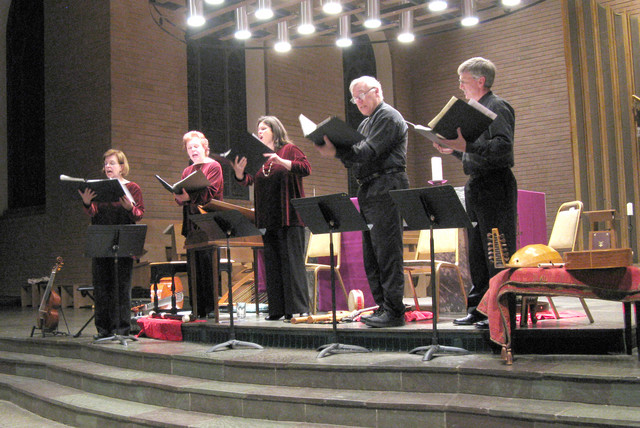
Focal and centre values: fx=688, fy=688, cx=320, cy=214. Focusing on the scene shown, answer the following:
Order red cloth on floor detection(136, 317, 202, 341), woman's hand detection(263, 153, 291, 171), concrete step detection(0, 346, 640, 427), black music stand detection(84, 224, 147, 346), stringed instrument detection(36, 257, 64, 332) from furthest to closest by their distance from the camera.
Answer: stringed instrument detection(36, 257, 64, 332), red cloth on floor detection(136, 317, 202, 341), black music stand detection(84, 224, 147, 346), woman's hand detection(263, 153, 291, 171), concrete step detection(0, 346, 640, 427)

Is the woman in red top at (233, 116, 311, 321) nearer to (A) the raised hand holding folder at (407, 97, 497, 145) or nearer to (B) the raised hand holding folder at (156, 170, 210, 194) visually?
(B) the raised hand holding folder at (156, 170, 210, 194)

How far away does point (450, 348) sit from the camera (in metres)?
4.02

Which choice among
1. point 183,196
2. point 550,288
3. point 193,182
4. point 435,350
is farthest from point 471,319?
point 183,196

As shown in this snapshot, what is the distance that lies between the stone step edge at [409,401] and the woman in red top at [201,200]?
1254mm

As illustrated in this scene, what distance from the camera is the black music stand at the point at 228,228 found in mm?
4809

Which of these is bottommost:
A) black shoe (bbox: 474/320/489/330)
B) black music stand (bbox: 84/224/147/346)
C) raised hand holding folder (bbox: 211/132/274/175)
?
black shoe (bbox: 474/320/489/330)

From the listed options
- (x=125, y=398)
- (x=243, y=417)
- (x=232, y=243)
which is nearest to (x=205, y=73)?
(x=232, y=243)

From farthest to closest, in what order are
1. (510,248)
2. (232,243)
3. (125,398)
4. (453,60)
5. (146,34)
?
(453,60)
(146,34)
(232,243)
(125,398)
(510,248)

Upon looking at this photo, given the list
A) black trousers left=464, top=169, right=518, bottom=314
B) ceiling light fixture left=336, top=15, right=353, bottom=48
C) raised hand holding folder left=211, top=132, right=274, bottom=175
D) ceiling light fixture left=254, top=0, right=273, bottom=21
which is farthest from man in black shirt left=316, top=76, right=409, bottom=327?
ceiling light fixture left=336, top=15, right=353, bottom=48

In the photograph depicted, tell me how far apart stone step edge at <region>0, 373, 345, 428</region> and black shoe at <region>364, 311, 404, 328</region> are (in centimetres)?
97

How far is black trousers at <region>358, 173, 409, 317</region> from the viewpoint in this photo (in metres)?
4.47

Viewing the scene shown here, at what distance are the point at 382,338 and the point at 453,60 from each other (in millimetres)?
9665

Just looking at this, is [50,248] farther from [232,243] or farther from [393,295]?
[393,295]

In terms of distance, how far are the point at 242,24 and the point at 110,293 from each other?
469cm
